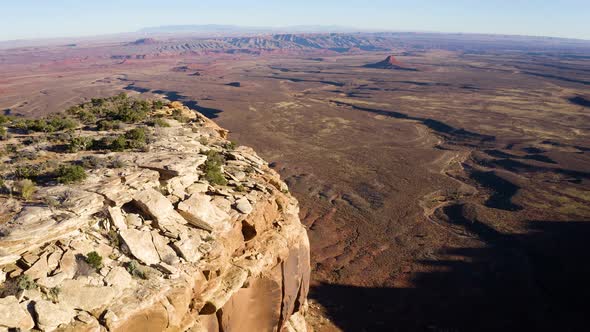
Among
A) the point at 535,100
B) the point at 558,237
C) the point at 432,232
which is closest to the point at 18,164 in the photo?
the point at 432,232

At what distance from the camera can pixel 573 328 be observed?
20141 millimetres

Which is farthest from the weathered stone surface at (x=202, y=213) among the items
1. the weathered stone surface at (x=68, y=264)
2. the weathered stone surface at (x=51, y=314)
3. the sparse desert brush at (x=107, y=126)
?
the sparse desert brush at (x=107, y=126)

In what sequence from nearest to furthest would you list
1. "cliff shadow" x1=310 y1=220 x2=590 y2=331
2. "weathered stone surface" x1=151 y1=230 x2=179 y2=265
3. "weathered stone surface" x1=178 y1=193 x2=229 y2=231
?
"weathered stone surface" x1=151 y1=230 x2=179 y2=265, "weathered stone surface" x1=178 y1=193 x2=229 y2=231, "cliff shadow" x1=310 y1=220 x2=590 y2=331

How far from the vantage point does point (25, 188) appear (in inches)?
471

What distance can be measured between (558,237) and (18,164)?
34549 millimetres

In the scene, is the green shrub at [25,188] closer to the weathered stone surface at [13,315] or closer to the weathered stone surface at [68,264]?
the weathered stone surface at [68,264]

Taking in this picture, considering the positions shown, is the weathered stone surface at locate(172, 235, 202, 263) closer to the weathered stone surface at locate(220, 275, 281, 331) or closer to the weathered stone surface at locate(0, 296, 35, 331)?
the weathered stone surface at locate(220, 275, 281, 331)

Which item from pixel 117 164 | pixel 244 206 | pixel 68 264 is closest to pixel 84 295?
pixel 68 264

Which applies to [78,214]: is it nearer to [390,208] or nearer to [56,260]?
[56,260]

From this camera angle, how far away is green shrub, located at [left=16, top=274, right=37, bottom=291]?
8880mm

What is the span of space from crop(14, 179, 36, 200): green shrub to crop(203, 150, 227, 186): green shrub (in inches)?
230

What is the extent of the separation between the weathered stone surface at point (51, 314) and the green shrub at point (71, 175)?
5183mm

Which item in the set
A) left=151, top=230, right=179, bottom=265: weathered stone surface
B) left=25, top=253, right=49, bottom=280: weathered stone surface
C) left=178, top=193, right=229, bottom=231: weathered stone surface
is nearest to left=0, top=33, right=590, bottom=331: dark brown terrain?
left=178, top=193, right=229, bottom=231: weathered stone surface

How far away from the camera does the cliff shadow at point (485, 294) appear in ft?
67.5
